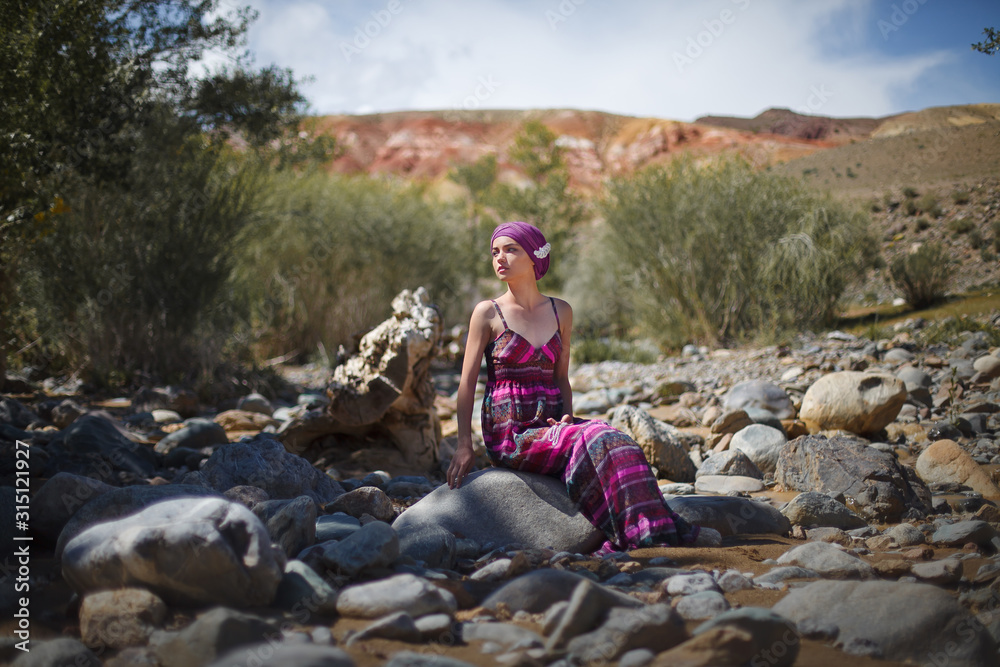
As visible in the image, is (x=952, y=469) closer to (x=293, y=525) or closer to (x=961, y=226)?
(x=961, y=226)

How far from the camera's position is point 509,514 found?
3148mm

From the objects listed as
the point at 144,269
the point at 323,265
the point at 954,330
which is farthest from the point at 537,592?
the point at 323,265

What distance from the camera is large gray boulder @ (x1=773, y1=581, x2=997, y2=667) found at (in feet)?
6.42

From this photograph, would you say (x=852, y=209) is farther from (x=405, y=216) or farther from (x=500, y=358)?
(x=405, y=216)

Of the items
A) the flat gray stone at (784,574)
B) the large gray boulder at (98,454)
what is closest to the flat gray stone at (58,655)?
the flat gray stone at (784,574)

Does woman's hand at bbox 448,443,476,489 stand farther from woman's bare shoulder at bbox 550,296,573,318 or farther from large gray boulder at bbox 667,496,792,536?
large gray boulder at bbox 667,496,792,536

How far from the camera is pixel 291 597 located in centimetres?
228

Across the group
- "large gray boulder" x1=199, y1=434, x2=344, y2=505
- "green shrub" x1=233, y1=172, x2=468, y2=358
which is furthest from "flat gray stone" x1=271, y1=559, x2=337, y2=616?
"green shrub" x1=233, y1=172, x2=468, y2=358

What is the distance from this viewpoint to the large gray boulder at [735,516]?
334 cm

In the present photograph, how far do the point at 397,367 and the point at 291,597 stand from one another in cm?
293

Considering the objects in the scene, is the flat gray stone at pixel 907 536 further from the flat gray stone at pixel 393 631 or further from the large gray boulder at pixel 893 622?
the flat gray stone at pixel 393 631

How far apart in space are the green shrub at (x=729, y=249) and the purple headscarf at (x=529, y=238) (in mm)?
→ 7203

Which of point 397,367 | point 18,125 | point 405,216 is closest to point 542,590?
point 397,367

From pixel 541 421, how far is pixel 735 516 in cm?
109
